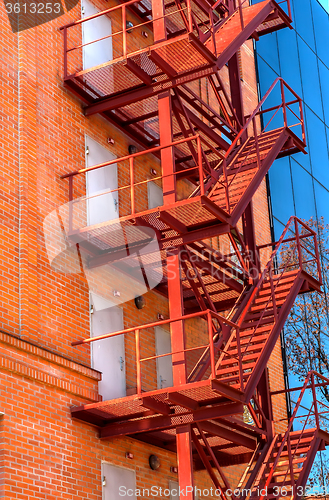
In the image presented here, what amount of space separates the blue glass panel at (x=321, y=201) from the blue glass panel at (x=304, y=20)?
5367 millimetres

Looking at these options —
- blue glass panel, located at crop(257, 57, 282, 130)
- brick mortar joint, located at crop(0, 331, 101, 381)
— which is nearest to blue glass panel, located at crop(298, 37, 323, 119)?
blue glass panel, located at crop(257, 57, 282, 130)

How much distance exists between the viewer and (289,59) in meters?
26.0

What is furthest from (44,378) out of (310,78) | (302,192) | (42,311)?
(310,78)

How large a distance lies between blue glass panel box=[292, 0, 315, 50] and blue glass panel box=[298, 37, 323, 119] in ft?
1.22

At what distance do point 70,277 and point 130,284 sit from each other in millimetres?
1964

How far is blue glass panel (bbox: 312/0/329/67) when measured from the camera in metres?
28.3

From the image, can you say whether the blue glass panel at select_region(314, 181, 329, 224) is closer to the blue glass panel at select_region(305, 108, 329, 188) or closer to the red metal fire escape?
the blue glass panel at select_region(305, 108, 329, 188)

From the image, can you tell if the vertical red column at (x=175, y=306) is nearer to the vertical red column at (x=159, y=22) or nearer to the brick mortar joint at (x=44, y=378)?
the vertical red column at (x=159, y=22)

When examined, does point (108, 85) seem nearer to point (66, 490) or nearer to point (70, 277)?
point (70, 277)

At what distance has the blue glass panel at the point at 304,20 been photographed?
26.9 meters

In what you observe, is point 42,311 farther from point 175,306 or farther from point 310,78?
point 310,78

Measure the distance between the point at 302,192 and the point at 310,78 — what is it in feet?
15.3

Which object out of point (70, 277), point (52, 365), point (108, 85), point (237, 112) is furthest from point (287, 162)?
point (52, 365)

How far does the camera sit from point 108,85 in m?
15.9
